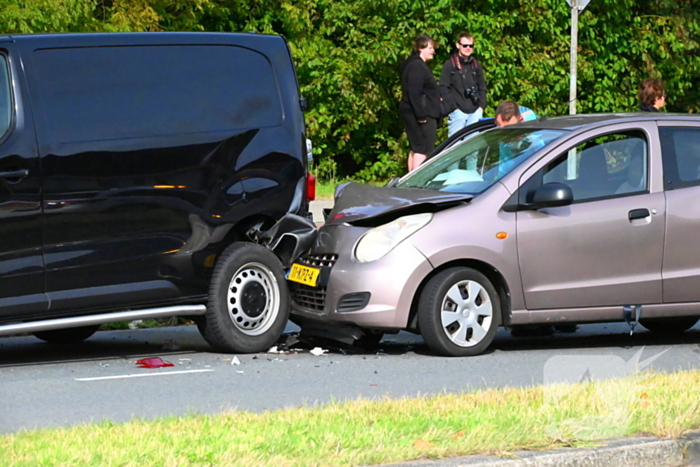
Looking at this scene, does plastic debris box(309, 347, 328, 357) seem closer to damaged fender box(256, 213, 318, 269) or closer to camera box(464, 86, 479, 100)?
damaged fender box(256, 213, 318, 269)

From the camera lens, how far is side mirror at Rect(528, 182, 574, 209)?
809 centimetres

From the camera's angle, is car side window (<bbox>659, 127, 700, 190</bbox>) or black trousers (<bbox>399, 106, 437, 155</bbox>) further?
black trousers (<bbox>399, 106, 437, 155</bbox>)

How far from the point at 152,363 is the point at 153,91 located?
175 centimetres

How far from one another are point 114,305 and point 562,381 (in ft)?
9.34

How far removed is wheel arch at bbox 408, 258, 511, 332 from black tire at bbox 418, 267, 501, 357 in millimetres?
47

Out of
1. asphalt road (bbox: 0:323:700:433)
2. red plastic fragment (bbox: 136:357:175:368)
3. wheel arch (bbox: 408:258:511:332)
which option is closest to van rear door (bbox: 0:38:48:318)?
asphalt road (bbox: 0:323:700:433)

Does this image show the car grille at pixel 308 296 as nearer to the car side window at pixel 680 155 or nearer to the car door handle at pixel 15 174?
the car door handle at pixel 15 174

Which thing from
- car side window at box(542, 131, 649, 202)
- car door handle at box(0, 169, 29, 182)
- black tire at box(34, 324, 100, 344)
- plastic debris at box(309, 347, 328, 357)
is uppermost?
car door handle at box(0, 169, 29, 182)

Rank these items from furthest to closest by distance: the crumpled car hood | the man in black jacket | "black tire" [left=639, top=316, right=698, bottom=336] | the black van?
1. the man in black jacket
2. "black tire" [left=639, top=316, right=698, bottom=336]
3. the crumpled car hood
4. the black van

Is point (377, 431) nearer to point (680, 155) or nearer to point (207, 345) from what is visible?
point (207, 345)

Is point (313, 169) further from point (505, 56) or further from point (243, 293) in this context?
point (243, 293)

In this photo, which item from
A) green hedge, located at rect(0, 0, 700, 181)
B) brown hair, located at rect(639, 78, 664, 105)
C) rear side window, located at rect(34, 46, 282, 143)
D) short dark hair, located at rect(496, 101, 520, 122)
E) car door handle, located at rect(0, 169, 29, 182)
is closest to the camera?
car door handle, located at rect(0, 169, 29, 182)

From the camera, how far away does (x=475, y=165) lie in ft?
29.0

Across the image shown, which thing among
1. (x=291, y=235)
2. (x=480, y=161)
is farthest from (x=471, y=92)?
(x=291, y=235)
